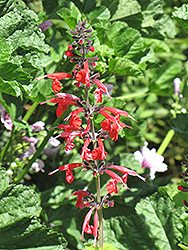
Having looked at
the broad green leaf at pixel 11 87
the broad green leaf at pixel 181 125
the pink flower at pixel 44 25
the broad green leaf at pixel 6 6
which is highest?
the broad green leaf at pixel 6 6

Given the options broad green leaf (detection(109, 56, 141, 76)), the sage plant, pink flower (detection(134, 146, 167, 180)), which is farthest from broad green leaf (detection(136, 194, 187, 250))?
broad green leaf (detection(109, 56, 141, 76))

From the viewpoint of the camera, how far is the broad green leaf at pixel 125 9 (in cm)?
129

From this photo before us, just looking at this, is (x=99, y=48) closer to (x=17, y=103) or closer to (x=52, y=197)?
(x=17, y=103)

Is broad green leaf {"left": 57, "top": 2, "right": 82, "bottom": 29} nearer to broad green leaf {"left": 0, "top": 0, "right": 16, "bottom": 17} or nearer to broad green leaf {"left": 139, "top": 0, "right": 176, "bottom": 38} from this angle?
broad green leaf {"left": 0, "top": 0, "right": 16, "bottom": 17}

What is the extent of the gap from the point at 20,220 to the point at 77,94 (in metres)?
0.41

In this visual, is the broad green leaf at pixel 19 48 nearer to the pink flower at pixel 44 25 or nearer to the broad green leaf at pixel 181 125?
the pink flower at pixel 44 25

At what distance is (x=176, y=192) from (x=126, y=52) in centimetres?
52

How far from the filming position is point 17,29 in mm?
1084

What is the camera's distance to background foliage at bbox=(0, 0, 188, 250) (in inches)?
40.3

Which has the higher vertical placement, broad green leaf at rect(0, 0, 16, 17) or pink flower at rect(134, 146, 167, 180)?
broad green leaf at rect(0, 0, 16, 17)

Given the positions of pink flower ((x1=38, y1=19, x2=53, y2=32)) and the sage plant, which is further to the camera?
pink flower ((x1=38, y1=19, x2=53, y2=32))

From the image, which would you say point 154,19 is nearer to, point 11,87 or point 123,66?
point 123,66

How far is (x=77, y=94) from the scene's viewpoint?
1.11 metres

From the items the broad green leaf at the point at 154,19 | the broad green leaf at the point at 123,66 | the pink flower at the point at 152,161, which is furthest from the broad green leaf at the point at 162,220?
the broad green leaf at the point at 154,19
